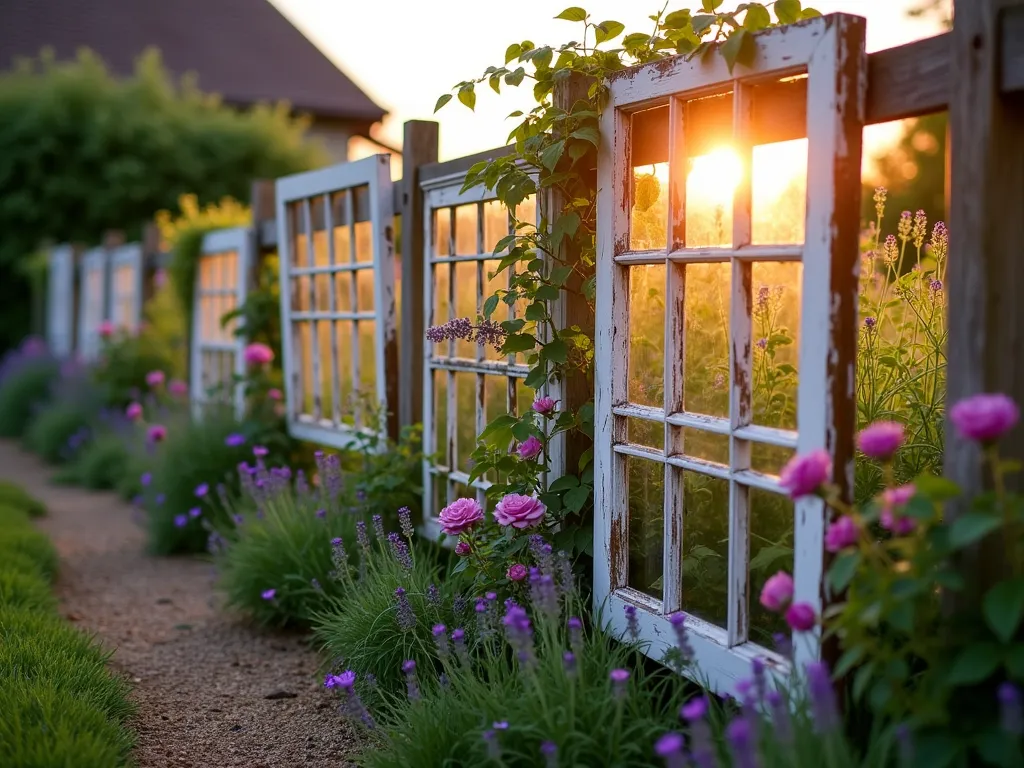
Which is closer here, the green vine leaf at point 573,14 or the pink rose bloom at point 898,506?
the pink rose bloom at point 898,506

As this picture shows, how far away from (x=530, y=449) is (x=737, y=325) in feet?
3.02

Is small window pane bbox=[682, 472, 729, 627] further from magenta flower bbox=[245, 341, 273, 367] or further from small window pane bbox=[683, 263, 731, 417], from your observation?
magenta flower bbox=[245, 341, 273, 367]

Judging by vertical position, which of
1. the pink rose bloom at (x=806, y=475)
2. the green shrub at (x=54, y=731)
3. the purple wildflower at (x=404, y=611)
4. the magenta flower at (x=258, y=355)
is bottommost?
the green shrub at (x=54, y=731)

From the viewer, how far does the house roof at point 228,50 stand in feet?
57.7

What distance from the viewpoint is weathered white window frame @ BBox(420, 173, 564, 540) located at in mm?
3789

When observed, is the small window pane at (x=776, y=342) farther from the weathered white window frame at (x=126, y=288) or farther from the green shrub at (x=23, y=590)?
the weathered white window frame at (x=126, y=288)

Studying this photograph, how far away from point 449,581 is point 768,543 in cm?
115

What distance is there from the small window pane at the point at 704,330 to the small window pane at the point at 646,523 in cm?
24

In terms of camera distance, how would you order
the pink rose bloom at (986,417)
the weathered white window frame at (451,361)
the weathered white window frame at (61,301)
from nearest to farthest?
1. the pink rose bloom at (986,417)
2. the weathered white window frame at (451,361)
3. the weathered white window frame at (61,301)

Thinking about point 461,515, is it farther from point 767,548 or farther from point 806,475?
point 806,475

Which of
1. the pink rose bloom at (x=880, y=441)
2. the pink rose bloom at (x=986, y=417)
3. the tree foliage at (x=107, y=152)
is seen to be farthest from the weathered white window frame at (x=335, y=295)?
the tree foliage at (x=107, y=152)

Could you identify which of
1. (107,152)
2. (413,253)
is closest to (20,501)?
(413,253)

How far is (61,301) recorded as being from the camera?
13680 millimetres

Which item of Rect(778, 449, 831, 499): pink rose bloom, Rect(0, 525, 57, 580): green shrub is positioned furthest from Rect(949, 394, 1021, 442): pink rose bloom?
Rect(0, 525, 57, 580): green shrub
